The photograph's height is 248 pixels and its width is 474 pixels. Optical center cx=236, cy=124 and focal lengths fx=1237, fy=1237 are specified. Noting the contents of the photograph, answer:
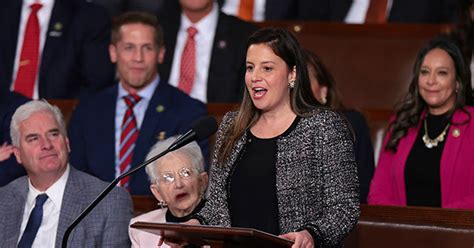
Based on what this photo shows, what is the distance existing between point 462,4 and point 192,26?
1294 mm

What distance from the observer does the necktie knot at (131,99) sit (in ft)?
16.7

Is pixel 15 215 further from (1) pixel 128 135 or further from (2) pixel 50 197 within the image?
(1) pixel 128 135

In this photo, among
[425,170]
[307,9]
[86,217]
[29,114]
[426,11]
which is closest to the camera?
[86,217]

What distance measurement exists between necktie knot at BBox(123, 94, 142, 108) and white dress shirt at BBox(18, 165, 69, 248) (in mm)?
727

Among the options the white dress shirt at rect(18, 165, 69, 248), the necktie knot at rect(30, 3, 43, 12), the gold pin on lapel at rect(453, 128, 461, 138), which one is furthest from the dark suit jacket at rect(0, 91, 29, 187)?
the gold pin on lapel at rect(453, 128, 461, 138)

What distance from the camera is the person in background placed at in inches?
132

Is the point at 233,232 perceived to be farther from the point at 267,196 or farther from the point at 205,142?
the point at 205,142

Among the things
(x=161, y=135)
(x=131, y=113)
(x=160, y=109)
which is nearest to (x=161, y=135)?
→ (x=161, y=135)

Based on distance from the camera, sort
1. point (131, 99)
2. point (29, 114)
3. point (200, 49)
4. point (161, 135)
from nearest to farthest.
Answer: point (29, 114), point (161, 135), point (131, 99), point (200, 49)

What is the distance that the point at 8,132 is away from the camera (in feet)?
16.0

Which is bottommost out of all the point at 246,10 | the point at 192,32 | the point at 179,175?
the point at 179,175

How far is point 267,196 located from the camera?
342 cm

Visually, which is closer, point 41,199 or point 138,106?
point 41,199

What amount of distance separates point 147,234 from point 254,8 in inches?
101
